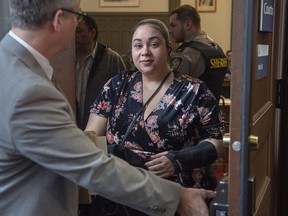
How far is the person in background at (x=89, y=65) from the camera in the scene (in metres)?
2.57

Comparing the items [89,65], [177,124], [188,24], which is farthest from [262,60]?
[188,24]

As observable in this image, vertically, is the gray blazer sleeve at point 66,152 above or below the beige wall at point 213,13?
below

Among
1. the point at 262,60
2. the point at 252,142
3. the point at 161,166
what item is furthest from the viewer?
the point at 161,166

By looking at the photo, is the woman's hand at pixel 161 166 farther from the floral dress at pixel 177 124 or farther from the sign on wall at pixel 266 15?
the sign on wall at pixel 266 15

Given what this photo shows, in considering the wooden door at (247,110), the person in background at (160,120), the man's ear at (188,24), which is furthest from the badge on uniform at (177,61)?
the wooden door at (247,110)

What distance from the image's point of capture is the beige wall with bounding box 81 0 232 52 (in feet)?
20.2

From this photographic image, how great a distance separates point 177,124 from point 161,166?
0.17m

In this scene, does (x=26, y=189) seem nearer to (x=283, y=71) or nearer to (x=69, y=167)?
(x=69, y=167)

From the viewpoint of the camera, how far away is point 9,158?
108cm

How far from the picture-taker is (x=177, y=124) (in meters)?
1.70

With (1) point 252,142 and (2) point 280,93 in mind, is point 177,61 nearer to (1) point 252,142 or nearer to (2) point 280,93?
(2) point 280,93

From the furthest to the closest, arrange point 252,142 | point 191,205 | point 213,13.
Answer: point 213,13
point 191,205
point 252,142

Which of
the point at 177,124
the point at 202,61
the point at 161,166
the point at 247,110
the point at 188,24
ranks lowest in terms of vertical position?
the point at 161,166

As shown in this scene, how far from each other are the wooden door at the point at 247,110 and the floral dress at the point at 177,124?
23 cm
